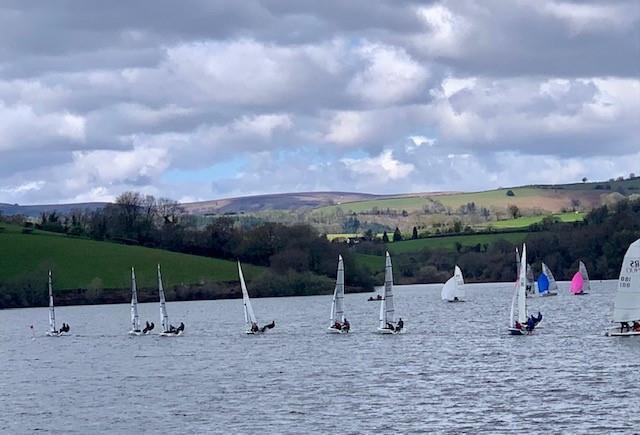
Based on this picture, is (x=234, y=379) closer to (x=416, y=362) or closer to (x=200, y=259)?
(x=416, y=362)

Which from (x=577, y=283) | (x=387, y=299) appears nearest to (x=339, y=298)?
(x=387, y=299)

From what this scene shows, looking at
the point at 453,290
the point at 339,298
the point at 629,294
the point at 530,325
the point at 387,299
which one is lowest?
the point at 530,325

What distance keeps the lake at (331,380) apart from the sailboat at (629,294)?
1.00 m

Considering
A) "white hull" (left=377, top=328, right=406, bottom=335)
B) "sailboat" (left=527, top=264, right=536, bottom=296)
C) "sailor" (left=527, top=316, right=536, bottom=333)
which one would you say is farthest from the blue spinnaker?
"sailor" (left=527, top=316, right=536, bottom=333)

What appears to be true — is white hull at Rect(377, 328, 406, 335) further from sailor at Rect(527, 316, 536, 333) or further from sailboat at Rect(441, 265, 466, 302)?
sailboat at Rect(441, 265, 466, 302)

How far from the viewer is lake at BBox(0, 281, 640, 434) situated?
151 ft

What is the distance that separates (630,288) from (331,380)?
21.0 metres

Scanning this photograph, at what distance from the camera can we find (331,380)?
5916cm

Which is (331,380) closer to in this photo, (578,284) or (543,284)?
(578,284)

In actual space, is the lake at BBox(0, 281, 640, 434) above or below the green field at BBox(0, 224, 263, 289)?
below

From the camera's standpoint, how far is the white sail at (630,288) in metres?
72.0

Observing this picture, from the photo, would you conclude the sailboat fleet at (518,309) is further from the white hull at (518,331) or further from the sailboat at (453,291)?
the sailboat at (453,291)

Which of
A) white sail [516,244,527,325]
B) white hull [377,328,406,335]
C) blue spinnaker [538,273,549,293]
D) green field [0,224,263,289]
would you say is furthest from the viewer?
green field [0,224,263,289]

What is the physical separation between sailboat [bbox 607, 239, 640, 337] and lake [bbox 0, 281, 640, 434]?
1004mm
